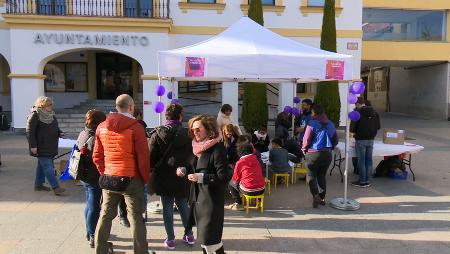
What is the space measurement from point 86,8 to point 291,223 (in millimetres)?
12583

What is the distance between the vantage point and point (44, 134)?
6270 mm

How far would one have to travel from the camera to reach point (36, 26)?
44.5ft

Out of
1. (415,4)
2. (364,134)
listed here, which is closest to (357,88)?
(364,134)

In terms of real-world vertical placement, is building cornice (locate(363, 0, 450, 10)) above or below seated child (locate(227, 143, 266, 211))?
above

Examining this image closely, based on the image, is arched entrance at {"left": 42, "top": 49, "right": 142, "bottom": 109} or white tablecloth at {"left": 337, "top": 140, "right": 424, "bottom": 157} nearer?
white tablecloth at {"left": 337, "top": 140, "right": 424, "bottom": 157}

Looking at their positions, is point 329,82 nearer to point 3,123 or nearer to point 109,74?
point 109,74

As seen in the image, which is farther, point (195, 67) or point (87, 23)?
point (87, 23)

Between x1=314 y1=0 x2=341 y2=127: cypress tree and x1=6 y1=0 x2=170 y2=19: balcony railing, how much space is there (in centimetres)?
594

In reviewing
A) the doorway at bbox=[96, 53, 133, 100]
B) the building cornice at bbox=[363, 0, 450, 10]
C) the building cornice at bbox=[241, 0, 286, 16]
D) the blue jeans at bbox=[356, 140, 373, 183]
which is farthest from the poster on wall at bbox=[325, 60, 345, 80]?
the building cornice at bbox=[363, 0, 450, 10]

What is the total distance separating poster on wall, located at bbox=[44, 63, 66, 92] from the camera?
17.3 meters

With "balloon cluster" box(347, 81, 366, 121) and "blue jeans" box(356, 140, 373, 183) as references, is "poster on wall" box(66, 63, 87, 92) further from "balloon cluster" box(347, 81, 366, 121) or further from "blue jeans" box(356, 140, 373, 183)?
"balloon cluster" box(347, 81, 366, 121)

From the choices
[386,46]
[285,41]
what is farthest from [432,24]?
[285,41]

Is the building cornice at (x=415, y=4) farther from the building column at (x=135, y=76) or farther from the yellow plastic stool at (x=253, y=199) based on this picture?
the yellow plastic stool at (x=253, y=199)

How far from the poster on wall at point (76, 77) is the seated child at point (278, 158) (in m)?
12.8
